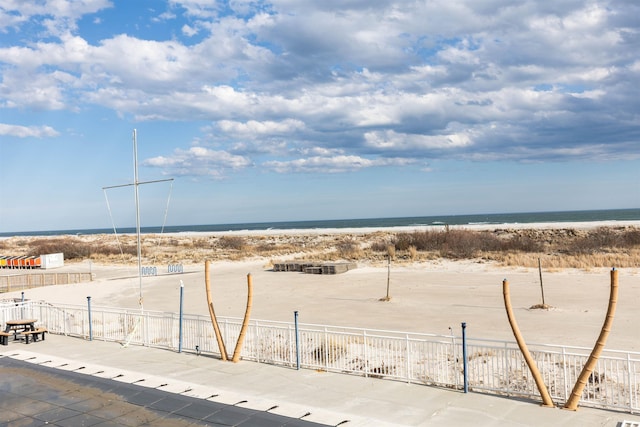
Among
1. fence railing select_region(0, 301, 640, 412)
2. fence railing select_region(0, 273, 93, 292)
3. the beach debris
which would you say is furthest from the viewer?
the beach debris

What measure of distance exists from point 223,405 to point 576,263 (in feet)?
107

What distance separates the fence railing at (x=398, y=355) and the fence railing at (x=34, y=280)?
18.8 metres

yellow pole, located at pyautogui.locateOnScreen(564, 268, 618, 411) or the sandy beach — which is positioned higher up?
A: yellow pole, located at pyautogui.locateOnScreen(564, 268, 618, 411)

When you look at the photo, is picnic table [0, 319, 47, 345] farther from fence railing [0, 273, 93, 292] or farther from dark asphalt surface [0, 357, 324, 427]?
fence railing [0, 273, 93, 292]

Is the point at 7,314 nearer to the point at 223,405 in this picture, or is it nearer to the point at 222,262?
the point at 223,405

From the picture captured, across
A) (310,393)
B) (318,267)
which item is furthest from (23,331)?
(318,267)

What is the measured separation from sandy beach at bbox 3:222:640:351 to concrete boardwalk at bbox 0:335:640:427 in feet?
23.0

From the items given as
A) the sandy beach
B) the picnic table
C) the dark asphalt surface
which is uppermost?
the picnic table

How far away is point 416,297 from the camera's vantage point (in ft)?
89.0

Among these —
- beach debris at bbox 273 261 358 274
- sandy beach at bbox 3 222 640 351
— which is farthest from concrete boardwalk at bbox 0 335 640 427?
beach debris at bbox 273 261 358 274

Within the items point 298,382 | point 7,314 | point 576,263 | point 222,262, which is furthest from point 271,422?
point 222,262

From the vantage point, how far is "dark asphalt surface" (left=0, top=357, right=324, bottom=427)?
9.69 m

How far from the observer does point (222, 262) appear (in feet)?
174

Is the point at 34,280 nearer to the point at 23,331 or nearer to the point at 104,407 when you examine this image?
the point at 23,331
